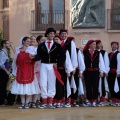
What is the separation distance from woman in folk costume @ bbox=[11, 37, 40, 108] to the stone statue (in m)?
8.55

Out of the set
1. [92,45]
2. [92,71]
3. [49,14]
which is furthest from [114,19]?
[92,71]

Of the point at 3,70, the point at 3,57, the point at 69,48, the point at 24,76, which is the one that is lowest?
the point at 24,76

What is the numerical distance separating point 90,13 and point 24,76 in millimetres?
8915

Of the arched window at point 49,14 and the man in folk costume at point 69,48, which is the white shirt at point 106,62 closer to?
the man in folk costume at point 69,48

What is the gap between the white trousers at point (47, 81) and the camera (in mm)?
9586

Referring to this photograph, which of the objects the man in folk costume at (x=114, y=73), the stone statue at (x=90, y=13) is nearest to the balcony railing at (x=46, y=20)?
the stone statue at (x=90, y=13)

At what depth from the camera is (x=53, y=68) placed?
9.64 metres

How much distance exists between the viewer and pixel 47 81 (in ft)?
31.7

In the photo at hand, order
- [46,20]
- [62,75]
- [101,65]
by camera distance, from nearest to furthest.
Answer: [62,75], [101,65], [46,20]

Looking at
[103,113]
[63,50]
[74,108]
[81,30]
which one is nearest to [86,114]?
[103,113]

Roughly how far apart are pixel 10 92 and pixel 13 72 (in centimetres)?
61

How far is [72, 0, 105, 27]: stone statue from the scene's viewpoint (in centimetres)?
1800

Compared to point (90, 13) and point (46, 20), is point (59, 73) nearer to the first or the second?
point (90, 13)

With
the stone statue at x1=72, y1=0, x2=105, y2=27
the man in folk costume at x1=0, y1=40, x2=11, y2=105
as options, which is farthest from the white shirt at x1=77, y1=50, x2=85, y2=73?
the stone statue at x1=72, y1=0, x2=105, y2=27
